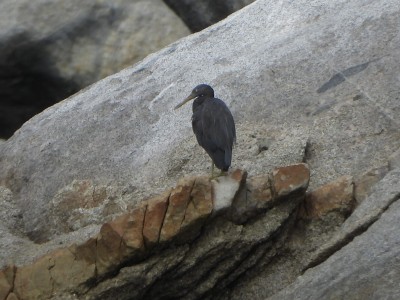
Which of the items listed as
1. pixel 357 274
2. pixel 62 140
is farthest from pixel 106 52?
pixel 357 274

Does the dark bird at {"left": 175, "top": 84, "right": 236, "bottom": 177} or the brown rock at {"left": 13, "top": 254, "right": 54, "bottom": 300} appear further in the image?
the dark bird at {"left": 175, "top": 84, "right": 236, "bottom": 177}

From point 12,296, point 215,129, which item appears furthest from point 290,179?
point 12,296

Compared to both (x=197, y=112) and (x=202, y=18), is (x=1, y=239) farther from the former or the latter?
(x=202, y=18)

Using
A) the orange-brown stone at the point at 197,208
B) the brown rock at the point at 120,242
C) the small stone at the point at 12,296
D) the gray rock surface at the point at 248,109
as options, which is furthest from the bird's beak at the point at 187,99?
the small stone at the point at 12,296

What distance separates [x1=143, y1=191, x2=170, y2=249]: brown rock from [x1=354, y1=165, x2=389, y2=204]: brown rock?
1.64m

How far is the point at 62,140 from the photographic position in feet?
43.4

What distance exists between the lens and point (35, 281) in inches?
409

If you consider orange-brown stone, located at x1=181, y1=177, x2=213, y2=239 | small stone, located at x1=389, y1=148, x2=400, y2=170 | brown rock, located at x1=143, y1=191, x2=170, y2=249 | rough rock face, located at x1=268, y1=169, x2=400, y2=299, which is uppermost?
brown rock, located at x1=143, y1=191, x2=170, y2=249

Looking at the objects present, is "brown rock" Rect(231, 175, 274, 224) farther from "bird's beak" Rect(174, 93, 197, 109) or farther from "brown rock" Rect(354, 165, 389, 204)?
"bird's beak" Rect(174, 93, 197, 109)

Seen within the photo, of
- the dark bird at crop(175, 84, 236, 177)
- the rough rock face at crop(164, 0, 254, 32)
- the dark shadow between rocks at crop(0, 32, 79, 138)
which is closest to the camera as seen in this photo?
the dark bird at crop(175, 84, 236, 177)

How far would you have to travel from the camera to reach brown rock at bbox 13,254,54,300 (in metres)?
10.3

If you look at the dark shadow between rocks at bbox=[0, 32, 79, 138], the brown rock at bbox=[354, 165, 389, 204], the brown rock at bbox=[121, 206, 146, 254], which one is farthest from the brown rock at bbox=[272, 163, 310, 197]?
the dark shadow between rocks at bbox=[0, 32, 79, 138]

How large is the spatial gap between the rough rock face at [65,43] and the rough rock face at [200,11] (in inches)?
17.4

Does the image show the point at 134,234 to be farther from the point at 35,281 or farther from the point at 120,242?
the point at 35,281
